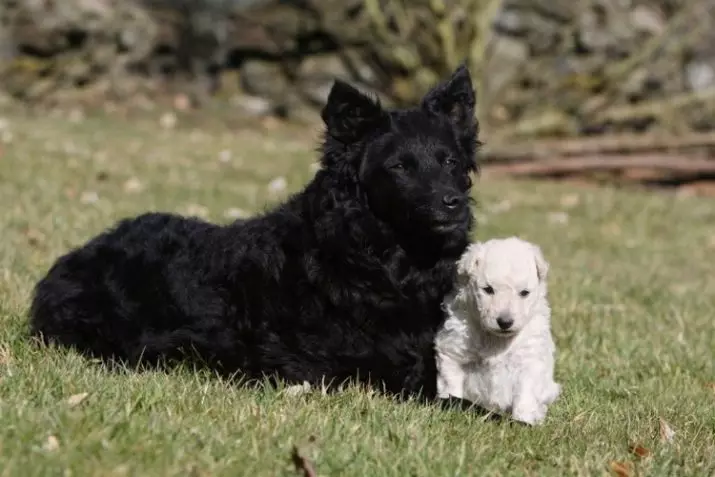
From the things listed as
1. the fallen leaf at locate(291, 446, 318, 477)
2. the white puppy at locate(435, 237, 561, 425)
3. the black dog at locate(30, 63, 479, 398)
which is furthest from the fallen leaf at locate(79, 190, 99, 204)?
the fallen leaf at locate(291, 446, 318, 477)

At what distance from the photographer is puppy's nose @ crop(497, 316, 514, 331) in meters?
3.92

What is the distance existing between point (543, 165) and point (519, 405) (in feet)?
35.8

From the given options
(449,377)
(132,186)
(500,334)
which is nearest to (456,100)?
(500,334)

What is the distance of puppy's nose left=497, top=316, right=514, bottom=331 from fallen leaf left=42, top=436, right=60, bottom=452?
5.67ft

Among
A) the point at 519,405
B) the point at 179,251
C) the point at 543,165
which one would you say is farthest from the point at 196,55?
the point at 519,405

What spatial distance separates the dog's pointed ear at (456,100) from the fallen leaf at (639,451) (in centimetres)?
161

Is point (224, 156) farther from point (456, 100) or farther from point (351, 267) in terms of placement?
point (351, 267)

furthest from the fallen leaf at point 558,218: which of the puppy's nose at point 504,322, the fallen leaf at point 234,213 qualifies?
the puppy's nose at point 504,322

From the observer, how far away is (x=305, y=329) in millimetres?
4363

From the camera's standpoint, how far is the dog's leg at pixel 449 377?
Answer: 13.9 ft

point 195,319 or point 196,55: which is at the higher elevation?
point 196,55

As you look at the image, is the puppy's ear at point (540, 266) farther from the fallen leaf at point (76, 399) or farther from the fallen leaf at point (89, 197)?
the fallen leaf at point (89, 197)

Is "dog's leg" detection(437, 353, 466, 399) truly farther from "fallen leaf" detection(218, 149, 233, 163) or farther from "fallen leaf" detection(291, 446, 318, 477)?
"fallen leaf" detection(218, 149, 233, 163)

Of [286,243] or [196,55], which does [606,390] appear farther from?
[196,55]
